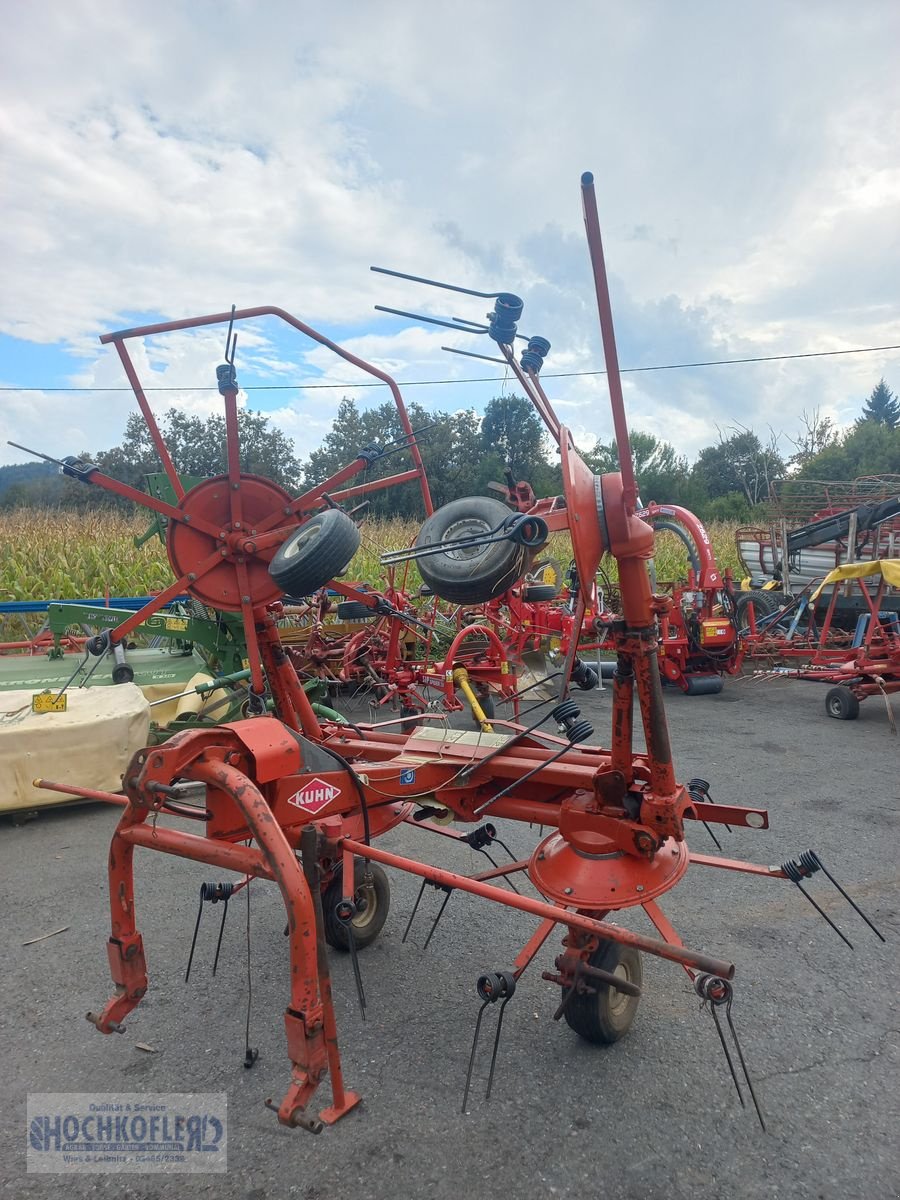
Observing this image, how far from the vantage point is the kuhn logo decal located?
9.86ft

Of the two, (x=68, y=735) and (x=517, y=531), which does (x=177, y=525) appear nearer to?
(x=517, y=531)

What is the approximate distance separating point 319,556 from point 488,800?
1311 millimetres

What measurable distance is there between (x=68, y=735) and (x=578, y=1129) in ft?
15.2

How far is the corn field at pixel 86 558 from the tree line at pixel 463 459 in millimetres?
1592

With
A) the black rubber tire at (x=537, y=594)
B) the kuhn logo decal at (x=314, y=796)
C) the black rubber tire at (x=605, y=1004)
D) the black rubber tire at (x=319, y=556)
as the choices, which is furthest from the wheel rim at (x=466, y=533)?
the black rubber tire at (x=537, y=594)

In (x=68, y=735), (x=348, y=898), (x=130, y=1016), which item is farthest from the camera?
(x=68, y=735)

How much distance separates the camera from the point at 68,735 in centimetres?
579

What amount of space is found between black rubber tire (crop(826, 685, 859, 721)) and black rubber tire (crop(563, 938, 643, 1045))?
706cm

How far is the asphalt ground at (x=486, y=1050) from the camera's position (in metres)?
2.42

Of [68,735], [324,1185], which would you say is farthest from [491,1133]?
[68,735]

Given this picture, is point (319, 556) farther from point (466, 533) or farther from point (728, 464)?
point (728, 464)

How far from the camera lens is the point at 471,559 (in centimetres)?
286

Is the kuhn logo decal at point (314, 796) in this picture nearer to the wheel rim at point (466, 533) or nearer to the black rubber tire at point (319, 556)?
the black rubber tire at point (319, 556)

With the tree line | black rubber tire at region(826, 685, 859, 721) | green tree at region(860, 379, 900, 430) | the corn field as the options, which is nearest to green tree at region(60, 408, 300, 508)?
the tree line
